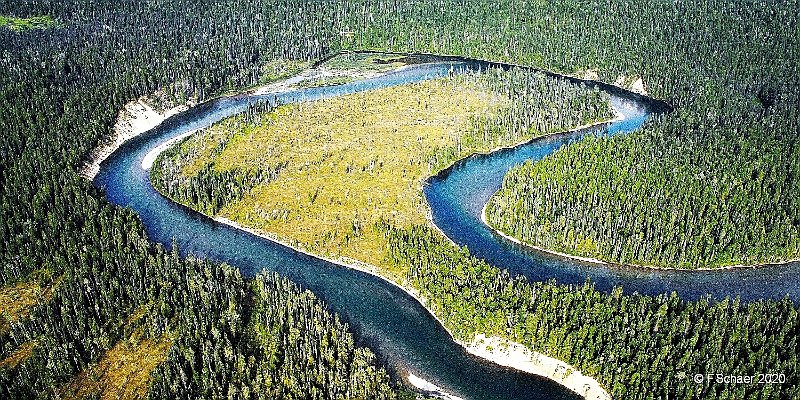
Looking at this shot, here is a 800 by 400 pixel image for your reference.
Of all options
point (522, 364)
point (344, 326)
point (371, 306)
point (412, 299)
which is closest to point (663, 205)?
point (522, 364)

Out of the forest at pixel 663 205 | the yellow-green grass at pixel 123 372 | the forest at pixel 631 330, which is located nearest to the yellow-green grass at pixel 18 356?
the yellow-green grass at pixel 123 372

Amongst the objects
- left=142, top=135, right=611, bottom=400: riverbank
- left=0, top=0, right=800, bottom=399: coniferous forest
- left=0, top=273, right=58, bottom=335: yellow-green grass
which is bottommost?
left=142, top=135, right=611, bottom=400: riverbank

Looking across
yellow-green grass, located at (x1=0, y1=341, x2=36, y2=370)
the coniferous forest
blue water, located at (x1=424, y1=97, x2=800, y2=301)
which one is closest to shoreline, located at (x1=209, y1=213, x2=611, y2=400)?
the coniferous forest

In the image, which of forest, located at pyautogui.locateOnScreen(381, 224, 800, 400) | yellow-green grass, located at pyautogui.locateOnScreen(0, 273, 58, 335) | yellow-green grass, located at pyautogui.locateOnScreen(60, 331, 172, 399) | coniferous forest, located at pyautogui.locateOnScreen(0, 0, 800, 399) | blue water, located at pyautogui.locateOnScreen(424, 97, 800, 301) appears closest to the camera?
forest, located at pyautogui.locateOnScreen(381, 224, 800, 400)

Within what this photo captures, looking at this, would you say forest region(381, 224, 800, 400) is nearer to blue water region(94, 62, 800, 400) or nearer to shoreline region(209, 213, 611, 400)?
shoreline region(209, 213, 611, 400)

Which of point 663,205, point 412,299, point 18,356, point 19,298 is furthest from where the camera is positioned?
point 663,205

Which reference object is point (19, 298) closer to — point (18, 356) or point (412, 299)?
point (18, 356)

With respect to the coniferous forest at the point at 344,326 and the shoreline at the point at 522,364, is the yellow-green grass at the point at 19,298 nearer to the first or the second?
the coniferous forest at the point at 344,326

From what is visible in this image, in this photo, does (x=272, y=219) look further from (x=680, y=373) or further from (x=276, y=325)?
(x=680, y=373)
